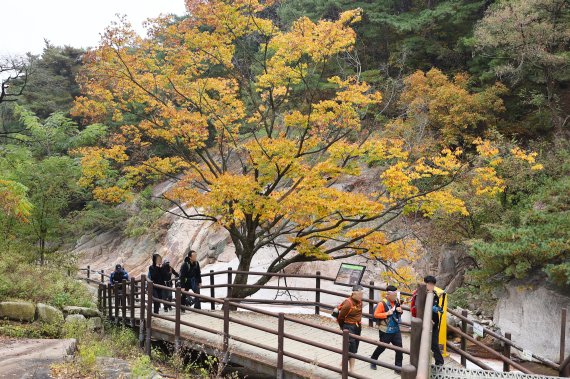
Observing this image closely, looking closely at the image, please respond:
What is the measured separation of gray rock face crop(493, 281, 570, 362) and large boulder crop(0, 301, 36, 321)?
1305cm

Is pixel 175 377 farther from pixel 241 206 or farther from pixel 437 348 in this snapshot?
pixel 437 348

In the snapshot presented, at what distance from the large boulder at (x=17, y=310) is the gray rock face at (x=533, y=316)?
13046 millimetres

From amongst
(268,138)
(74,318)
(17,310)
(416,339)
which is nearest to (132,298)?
(74,318)

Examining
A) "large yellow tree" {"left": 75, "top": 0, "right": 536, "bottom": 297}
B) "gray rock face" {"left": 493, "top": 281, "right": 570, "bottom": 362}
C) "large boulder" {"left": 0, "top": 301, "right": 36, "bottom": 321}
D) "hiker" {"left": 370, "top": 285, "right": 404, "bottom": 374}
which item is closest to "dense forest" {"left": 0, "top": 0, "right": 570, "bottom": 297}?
"large yellow tree" {"left": 75, "top": 0, "right": 536, "bottom": 297}

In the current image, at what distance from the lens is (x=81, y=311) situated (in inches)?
458

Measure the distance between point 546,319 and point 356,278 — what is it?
266 inches

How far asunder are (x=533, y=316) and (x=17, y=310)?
13829 mm

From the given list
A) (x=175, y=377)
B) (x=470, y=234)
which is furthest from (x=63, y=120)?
(x=470, y=234)

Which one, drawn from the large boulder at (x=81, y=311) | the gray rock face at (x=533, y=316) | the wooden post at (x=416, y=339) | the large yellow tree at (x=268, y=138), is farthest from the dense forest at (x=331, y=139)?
the wooden post at (x=416, y=339)

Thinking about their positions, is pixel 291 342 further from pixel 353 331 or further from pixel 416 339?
pixel 416 339

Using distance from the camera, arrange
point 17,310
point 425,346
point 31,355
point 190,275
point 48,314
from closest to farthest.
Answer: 1. point 425,346
2. point 31,355
3. point 17,310
4. point 48,314
5. point 190,275

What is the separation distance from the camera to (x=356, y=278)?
10.4 m

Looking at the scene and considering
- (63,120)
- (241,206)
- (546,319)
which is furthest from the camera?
(63,120)

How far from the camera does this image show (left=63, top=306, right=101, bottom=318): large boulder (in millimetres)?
11258
